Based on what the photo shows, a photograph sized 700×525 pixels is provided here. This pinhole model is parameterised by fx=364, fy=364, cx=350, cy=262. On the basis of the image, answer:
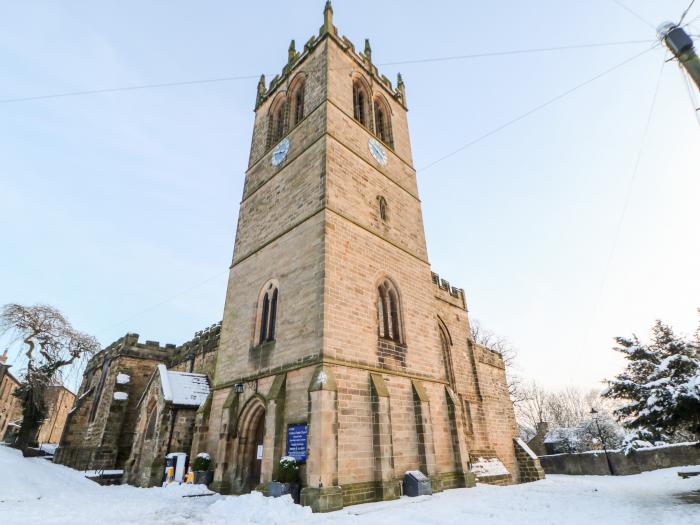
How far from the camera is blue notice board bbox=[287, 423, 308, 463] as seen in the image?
29.3ft

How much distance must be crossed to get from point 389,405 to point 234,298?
7967 millimetres

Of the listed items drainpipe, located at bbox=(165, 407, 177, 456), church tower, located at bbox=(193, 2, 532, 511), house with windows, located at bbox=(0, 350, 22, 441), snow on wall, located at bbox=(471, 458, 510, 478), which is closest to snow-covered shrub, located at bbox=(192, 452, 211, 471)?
church tower, located at bbox=(193, 2, 532, 511)

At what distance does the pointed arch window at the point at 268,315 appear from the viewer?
12461 mm

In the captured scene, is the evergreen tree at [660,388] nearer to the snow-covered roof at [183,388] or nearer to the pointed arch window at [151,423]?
the snow-covered roof at [183,388]

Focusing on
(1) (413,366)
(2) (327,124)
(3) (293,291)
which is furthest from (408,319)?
(2) (327,124)

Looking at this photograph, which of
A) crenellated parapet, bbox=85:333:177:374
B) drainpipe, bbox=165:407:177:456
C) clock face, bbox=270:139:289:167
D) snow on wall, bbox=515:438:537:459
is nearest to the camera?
drainpipe, bbox=165:407:177:456

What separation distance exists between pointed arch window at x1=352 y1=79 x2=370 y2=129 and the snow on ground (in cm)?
1487

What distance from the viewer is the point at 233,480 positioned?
1109 centimetres

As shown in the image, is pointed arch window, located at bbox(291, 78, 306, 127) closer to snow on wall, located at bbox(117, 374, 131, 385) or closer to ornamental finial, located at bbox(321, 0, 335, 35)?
ornamental finial, located at bbox(321, 0, 335, 35)

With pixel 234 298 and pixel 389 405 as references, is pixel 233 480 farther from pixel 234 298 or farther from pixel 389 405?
pixel 234 298

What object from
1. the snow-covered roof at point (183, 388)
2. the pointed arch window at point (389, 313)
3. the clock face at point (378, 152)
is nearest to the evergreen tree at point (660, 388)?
the pointed arch window at point (389, 313)

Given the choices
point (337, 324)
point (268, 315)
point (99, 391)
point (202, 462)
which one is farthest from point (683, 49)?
point (99, 391)

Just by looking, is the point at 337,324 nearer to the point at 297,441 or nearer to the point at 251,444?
the point at 297,441

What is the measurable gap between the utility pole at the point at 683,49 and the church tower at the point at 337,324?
29.3 feet
